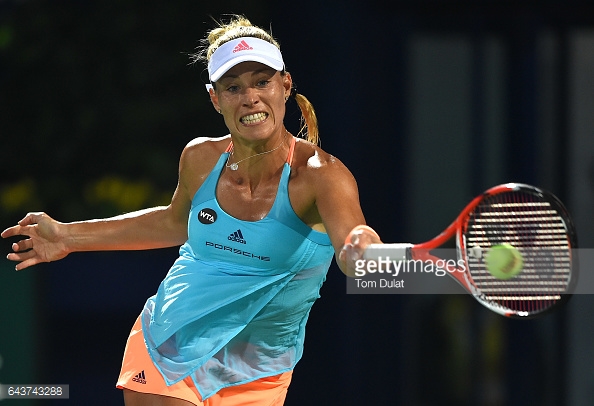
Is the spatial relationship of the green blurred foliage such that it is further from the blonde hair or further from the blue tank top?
the blue tank top

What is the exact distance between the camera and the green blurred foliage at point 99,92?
518 cm

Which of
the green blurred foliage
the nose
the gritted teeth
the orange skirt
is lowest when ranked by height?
the orange skirt

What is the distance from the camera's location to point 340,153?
4840 millimetres

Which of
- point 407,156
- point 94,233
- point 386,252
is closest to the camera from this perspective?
point 386,252

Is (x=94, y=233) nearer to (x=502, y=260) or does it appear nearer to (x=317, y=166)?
(x=317, y=166)

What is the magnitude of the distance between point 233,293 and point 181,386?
0.93 ft

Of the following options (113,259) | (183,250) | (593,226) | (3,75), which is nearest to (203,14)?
(3,75)

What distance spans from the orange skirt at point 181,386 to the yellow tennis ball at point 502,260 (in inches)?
26.6

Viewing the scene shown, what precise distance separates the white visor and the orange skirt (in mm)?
765

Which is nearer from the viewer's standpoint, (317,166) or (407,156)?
(317,166)

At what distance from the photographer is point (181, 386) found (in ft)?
8.91

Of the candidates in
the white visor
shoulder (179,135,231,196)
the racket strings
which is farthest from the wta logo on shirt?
the racket strings

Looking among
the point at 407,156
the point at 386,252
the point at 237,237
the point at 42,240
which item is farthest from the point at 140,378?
the point at 407,156

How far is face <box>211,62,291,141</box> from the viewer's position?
2.65 meters
